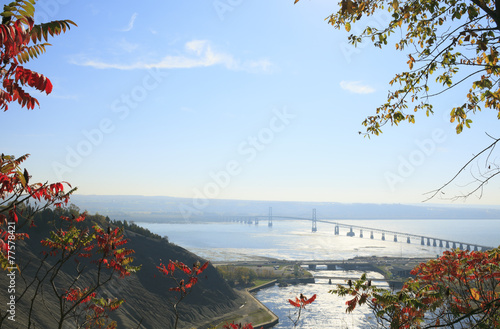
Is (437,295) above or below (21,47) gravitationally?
below

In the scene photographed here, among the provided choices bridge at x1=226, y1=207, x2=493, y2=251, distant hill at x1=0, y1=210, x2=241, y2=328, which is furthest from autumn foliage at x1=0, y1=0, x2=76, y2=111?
bridge at x1=226, y1=207, x2=493, y2=251

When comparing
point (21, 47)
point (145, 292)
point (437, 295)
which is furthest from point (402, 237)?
point (21, 47)

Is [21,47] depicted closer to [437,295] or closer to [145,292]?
[437,295]

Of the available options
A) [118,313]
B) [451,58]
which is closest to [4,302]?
[118,313]

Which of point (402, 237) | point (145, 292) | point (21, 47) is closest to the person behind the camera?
point (21, 47)

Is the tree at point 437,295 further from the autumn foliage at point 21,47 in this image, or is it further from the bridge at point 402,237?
the bridge at point 402,237

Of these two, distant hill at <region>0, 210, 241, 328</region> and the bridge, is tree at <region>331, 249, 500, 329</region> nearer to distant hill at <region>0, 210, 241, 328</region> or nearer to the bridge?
distant hill at <region>0, 210, 241, 328</region>

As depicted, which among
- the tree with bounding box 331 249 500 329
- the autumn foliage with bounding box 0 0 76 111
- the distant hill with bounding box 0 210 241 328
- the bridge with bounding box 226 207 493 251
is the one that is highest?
the autumn foliage with bounding box 0 0 76 111

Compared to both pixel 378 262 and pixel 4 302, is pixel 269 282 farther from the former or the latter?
pixel 4 302
